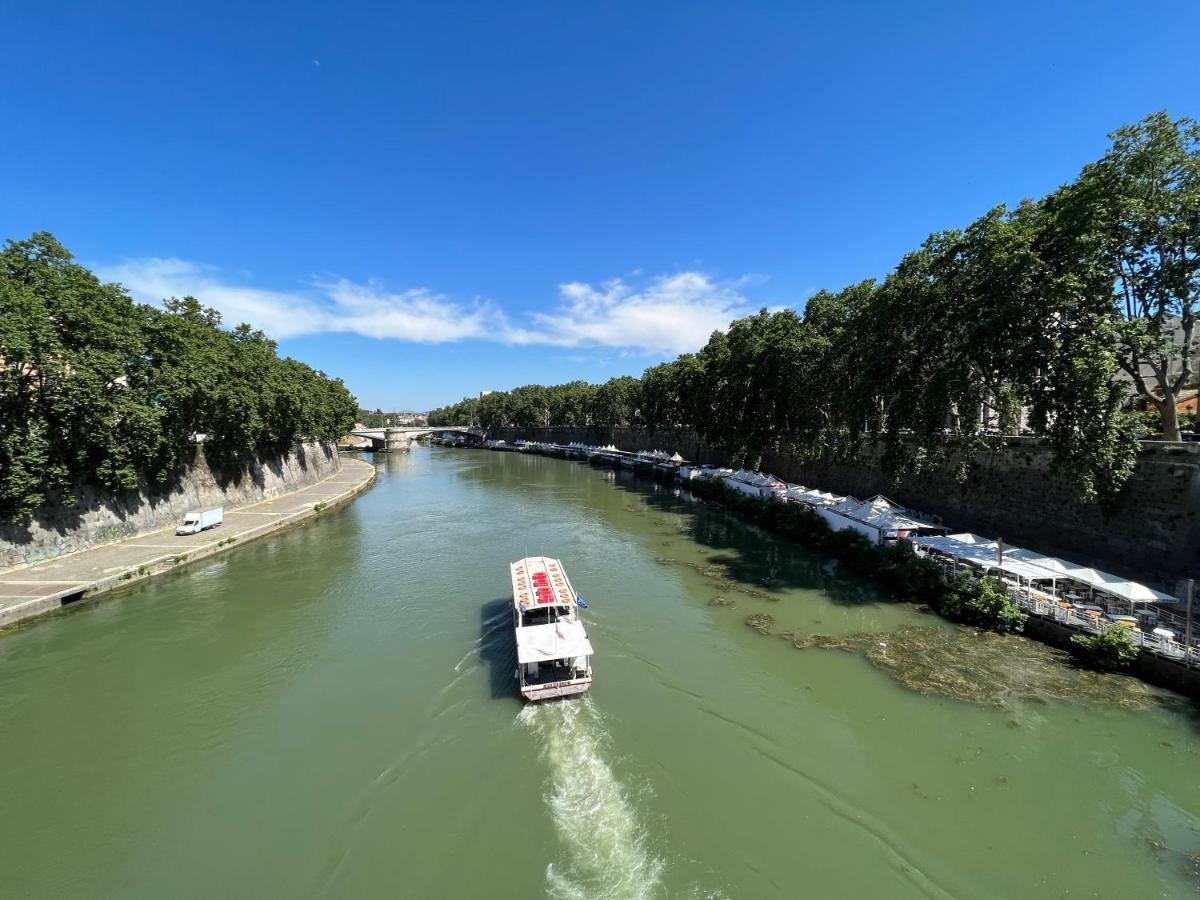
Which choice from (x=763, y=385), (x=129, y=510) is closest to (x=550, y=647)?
(x=129, y=510)

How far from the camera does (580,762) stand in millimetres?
10344

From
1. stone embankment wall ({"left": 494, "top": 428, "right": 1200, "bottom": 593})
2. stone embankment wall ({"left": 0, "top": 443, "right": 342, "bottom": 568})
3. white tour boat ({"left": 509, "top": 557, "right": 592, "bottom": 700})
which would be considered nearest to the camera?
white tour boat ({"left": 509, "top": 557, "right": 592, "bottom": 700})

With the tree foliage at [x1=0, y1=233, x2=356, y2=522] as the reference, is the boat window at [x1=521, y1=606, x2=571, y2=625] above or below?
below

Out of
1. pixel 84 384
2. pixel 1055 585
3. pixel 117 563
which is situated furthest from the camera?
pixel 117 563

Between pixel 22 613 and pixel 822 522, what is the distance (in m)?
30.8

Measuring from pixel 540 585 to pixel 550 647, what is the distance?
3.46m

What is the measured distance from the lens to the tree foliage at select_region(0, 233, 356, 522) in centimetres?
1845

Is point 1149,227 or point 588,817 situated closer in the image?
point 588,817

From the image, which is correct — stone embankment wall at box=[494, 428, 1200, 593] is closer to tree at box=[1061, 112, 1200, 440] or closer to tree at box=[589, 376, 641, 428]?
tree at box=[1061, 112, 1200, 440]

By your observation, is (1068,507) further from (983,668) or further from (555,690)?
(555,690)

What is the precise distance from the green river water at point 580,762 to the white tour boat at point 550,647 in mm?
526

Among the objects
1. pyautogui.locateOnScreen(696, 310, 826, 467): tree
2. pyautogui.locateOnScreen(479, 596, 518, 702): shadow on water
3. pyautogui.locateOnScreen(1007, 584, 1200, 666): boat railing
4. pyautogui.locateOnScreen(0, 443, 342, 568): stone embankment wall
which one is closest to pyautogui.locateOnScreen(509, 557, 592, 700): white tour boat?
pyautogui.locateOnScreen(479, 596, 518, 702): shadow on water

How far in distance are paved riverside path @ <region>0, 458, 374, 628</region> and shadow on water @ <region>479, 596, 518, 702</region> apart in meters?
13.8

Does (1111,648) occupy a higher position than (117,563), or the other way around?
(117,563)
